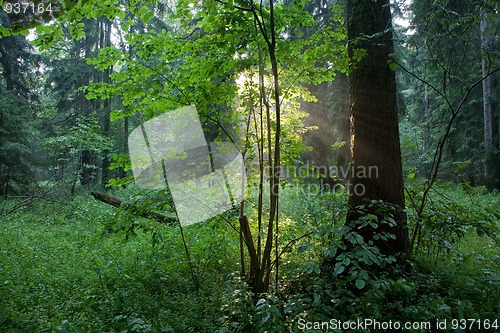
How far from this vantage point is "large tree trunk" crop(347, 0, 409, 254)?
4059mm

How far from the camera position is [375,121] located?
412cm

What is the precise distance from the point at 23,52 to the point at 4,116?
5002 mm

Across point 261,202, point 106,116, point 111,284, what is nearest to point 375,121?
point 261,202

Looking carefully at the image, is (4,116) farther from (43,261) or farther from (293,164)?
(293,164)

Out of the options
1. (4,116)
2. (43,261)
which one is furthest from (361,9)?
(4,116)

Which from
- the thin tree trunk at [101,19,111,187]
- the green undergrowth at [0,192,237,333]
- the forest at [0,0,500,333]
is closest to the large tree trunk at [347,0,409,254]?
the forest at [0,0,500,333]

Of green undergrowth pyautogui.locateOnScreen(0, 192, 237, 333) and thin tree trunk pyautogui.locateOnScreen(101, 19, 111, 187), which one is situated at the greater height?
thin tree trunk pyautogui.locateOnScreen(101, 19, 111, 187)

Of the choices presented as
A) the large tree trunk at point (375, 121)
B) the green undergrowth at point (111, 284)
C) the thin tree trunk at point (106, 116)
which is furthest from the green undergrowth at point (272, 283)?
the thin tree trunk at point (106, 116)

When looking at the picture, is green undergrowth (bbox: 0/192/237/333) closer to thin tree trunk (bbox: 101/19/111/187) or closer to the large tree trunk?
the large tree trunk

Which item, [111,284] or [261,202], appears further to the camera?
[111,284]

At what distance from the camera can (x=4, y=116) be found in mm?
12086

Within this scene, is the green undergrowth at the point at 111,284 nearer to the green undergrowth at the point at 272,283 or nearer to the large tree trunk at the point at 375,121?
the green undergrowth at the point at 272,283

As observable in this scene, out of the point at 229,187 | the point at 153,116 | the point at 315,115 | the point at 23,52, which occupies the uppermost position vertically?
the point at 23,52

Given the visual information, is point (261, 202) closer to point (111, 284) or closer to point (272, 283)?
point (272, 283)
